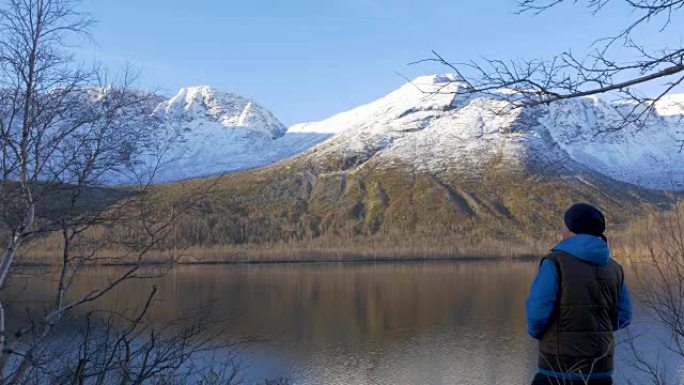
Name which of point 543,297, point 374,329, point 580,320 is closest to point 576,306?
point 580,320

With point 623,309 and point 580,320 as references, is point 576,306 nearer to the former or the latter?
point 580,320

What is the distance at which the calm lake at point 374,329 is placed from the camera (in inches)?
979

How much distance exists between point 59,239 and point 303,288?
53292 millimetres

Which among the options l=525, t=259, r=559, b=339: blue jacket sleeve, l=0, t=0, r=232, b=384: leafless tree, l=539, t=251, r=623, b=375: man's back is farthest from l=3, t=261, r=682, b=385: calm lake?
l=539, t=251, r=623, b=375: man's back

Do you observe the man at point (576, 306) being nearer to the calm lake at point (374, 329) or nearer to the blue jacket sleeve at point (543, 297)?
the blue jacket sleeve at point (543, 297)

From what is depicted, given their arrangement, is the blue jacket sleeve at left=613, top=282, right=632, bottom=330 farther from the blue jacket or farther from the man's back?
the blue jacket

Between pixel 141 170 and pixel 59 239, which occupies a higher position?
pixel 141 170

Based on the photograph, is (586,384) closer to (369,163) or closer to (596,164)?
(369,163)

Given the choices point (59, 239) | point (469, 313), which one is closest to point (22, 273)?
point (59, 239)

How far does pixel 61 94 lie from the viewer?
5.59 metres

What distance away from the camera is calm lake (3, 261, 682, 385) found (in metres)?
24.9

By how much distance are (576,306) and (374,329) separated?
1267 inches

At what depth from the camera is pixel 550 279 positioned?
4.30 metres

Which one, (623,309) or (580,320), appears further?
(623,309)
